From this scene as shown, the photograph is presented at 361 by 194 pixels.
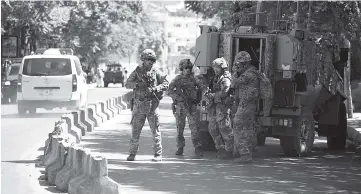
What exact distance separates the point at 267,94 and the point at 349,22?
11.8m

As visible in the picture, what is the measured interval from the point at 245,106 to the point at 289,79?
1467mm

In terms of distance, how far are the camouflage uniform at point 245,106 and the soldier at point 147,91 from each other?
1342 mm

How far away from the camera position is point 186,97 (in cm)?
1573

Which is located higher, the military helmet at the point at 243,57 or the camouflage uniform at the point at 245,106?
the military helmet at the point at 243,57

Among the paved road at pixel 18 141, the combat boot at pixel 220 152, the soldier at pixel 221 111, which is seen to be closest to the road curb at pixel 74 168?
the paved road at pixel 18 141

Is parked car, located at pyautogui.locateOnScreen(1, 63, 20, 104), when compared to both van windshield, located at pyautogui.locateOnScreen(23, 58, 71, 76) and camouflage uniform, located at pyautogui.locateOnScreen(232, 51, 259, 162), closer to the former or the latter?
van windshield, located at pyautogui.locateOnScreen(23, 58, 71, 76)

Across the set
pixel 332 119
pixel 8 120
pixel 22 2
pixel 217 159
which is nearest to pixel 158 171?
pixel 217 159

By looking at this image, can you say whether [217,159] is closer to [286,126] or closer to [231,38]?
[286,126]

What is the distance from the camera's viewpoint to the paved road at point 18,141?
1221 centimetres

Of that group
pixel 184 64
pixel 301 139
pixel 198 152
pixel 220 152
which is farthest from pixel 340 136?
pixel 184 64

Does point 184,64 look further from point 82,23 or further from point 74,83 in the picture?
point 82,23

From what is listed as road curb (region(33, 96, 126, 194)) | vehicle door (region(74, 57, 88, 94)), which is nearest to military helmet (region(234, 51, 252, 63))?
road curb (region(33, 96, 126, 194))

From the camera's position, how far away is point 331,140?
731 inches

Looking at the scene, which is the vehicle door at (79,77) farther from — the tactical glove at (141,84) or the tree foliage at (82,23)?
the tactical glove at (141,84)
